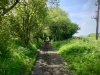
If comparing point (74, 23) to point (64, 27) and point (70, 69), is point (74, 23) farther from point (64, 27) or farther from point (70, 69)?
point (70, 69)

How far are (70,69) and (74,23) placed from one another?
49.0m

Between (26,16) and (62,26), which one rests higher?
(26,16)

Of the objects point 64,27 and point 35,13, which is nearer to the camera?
point 35,13

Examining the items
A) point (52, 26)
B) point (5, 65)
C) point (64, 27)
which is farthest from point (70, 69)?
point (52, 26)

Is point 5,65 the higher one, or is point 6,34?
point 6,34

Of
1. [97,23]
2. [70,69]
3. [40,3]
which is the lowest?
[70,69]

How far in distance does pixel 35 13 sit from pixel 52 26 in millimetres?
30940

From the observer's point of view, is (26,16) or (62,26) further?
(62,26)

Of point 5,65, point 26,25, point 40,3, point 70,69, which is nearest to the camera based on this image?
point 5,65

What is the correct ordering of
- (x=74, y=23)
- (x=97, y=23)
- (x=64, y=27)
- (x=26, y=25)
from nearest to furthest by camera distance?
(x=26, y=25)
(x=97, y=23)
(x=64, y=27)
(x=74, y=23)

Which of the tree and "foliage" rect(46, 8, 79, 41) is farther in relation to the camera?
"foliage" rect(46, 8, 79, 41)

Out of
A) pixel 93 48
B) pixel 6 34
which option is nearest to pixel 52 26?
pixel 93 48

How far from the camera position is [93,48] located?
2711cm

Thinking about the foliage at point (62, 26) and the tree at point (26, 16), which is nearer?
the tree at point (26, 16)
